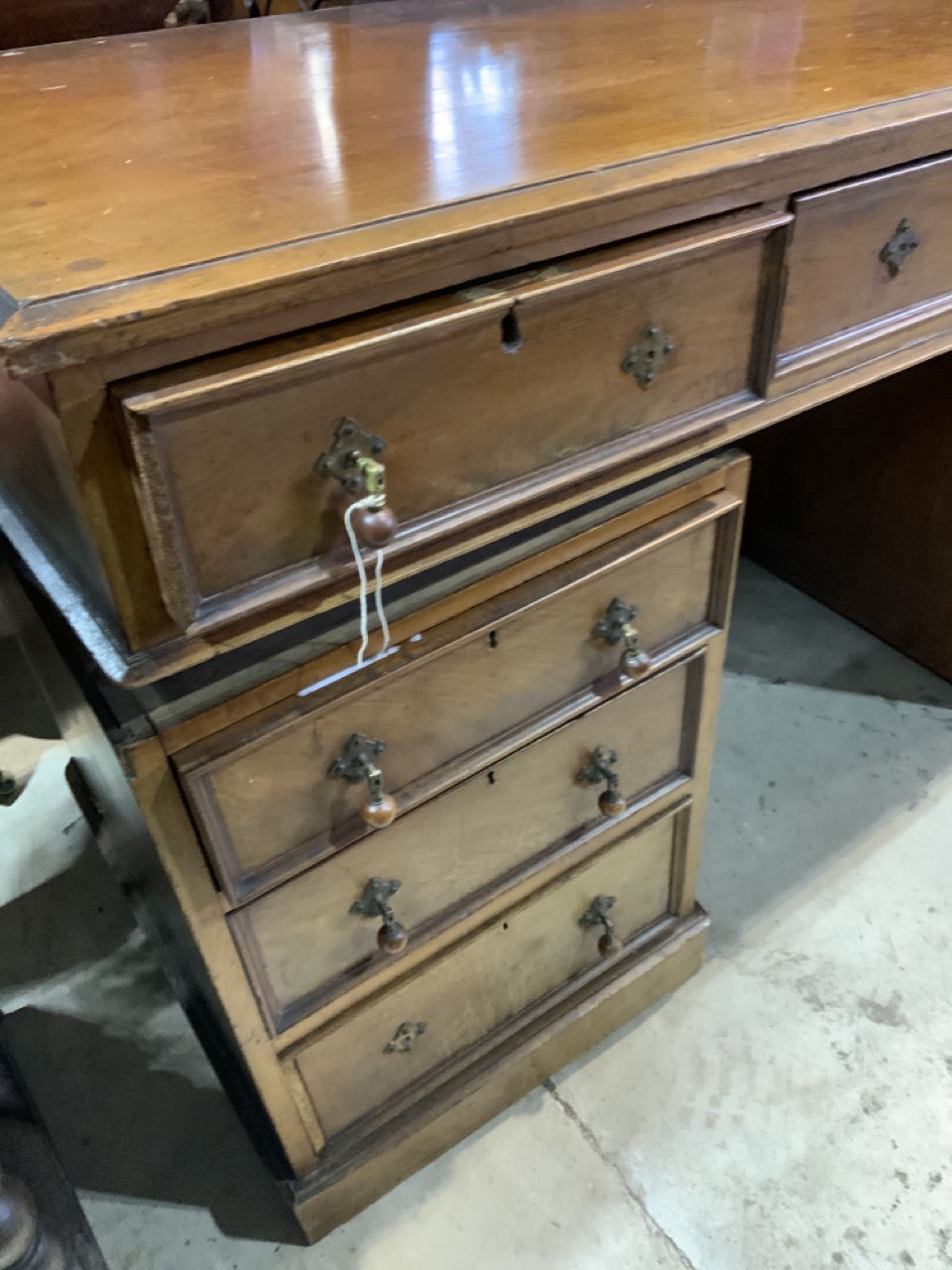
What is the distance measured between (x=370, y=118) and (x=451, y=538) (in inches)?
12.5

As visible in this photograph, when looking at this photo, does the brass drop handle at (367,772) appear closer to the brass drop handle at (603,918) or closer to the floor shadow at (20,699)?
the brass drop handle at (603,918)

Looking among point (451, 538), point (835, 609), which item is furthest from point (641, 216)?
point (835, 609)

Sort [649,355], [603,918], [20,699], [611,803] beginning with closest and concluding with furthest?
1. [649,355]
2. [611,803]
3. [603,918]
4. [20,699]

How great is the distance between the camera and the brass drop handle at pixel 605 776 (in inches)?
34.4

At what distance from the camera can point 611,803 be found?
88cm

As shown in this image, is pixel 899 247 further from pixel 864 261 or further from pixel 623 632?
pixel 623 632

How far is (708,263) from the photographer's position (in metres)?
0.62

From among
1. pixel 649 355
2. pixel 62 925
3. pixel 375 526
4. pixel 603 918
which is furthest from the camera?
pixel 62 925

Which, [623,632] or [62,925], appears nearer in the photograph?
[623,632]

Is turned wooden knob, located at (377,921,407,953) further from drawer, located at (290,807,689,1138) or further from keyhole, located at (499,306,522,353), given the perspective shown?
keyhole, located at (499,306,522,353)

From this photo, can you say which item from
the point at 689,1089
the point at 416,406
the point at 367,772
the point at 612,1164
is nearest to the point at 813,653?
the point at 689,1089

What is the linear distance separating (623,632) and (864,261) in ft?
1.13

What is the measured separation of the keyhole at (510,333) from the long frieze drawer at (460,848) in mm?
371

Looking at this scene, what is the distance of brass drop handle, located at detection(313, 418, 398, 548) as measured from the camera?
1.66ft
